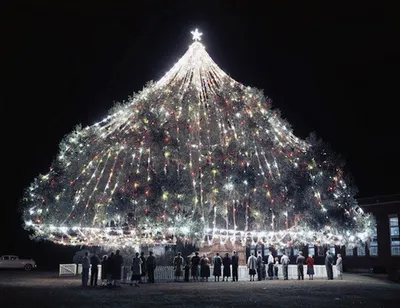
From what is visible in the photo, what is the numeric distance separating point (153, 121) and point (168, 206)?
13.3ft

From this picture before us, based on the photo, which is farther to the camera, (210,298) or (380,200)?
(380,200)

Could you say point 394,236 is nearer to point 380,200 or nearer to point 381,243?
point 381,243

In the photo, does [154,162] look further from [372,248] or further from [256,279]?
[372,248]

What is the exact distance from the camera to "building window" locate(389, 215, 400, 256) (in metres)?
39.5

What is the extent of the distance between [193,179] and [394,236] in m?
24.2

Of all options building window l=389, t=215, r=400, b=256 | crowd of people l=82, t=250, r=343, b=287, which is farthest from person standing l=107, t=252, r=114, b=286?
building window l=389, t=215, r=400, b=256

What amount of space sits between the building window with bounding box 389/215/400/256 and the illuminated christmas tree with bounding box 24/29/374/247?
14897 millimetres

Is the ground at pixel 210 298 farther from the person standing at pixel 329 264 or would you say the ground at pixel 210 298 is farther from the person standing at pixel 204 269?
the person standing at pixel 329 264

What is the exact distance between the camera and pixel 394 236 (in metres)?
39.9

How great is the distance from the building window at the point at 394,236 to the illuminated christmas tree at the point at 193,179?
1490 centimetres

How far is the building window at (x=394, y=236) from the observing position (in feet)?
130

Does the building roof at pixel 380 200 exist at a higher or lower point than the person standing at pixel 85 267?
higher

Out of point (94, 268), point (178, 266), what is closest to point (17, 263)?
point (178, 266)

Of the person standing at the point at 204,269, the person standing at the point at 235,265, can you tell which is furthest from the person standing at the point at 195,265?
the person standing at the point at 235,265
